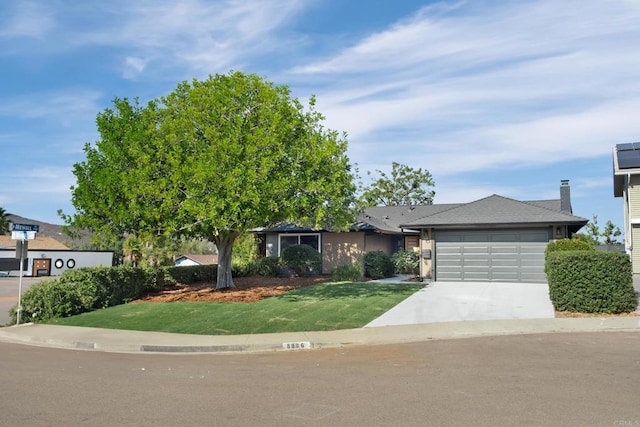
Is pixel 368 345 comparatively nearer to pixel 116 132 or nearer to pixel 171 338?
pixel 171 338

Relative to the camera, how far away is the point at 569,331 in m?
12.2

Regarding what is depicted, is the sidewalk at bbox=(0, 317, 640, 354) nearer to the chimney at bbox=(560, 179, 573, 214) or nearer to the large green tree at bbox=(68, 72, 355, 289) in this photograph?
the large green tree at bbox=(68, 72, 355, 289)

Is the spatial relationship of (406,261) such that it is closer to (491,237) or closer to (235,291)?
(491,237)

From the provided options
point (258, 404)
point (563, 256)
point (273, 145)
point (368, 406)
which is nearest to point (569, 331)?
point (563, 256)

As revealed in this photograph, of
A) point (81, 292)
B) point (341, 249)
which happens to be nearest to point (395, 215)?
point (341, 249)

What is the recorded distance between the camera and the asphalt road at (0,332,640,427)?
6008 mm

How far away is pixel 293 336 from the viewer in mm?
12195

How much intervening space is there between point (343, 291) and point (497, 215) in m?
8.72

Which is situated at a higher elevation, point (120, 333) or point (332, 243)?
point (332, 243)

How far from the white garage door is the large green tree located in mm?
6768

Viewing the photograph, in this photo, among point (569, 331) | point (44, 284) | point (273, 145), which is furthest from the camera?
point (273, 145)

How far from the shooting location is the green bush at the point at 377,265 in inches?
1051

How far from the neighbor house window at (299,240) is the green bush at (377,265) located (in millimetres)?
3374

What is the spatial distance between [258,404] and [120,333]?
26.7 feet
